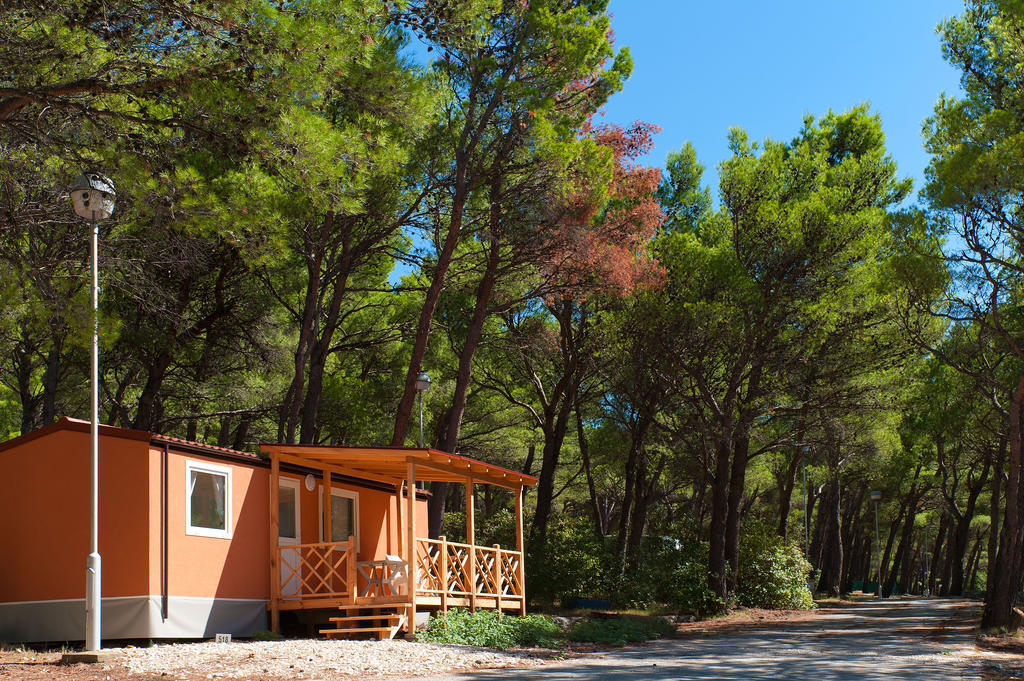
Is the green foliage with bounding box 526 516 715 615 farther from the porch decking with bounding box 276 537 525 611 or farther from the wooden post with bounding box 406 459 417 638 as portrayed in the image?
the wooden post with bounding box 406 459 417 638

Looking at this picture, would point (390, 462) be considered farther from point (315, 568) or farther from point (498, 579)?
point (498, 579)

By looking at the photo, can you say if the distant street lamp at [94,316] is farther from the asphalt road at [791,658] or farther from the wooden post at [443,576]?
the wooden post at [443,576]

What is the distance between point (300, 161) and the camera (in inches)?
327

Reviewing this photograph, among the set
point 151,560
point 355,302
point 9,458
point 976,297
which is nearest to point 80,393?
point 355,302

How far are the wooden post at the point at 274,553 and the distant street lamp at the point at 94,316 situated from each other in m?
3.66

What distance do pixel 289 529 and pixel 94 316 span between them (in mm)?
5921

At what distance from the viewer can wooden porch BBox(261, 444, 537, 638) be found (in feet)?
41.0

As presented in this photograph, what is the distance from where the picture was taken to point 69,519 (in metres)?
11.3

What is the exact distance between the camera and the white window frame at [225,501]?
1166 centimetres

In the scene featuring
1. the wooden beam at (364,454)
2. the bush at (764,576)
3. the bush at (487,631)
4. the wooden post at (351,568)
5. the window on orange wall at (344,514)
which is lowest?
the bush at (764,576)

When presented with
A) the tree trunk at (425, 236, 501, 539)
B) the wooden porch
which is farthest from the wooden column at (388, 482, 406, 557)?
the tree trunk at (425, 236, 501, 539)

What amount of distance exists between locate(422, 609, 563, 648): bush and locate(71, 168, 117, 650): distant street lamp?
4.38 meters

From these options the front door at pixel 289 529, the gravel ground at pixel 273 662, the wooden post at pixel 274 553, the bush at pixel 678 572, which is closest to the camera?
the gravel ground at pixel 273 662

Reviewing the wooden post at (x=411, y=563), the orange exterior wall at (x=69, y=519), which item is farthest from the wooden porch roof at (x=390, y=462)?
the orange exterior wall at (x=69, y=519)
